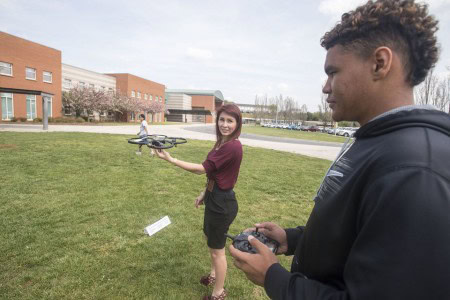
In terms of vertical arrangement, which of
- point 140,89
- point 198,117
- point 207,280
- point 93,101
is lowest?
point 207,280

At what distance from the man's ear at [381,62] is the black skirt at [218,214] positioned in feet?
6.56

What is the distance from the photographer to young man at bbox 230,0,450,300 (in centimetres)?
69

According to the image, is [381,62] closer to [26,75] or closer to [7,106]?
[7,106]

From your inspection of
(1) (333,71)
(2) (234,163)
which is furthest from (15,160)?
(1) (333,71)

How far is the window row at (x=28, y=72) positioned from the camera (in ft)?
95.4

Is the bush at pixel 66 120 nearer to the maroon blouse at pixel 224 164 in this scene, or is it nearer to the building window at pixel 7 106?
the building window at pixel 7 106

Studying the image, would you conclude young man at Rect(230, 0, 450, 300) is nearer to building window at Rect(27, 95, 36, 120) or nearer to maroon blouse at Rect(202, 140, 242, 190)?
maroon blouse at Rect(202, 140, 242, 190)

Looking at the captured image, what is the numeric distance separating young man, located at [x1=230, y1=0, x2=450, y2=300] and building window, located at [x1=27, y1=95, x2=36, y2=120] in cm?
3898

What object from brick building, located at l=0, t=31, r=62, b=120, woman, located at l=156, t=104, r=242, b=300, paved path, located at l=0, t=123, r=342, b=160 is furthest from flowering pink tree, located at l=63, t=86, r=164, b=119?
woman, located at l=156, t=104, r=242, b=300

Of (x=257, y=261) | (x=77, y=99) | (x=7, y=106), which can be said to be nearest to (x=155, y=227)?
(x=257, y=261)

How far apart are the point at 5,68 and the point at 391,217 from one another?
39143 mm

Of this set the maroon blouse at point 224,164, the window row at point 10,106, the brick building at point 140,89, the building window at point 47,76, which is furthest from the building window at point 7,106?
the maroon blouse at point 224,164

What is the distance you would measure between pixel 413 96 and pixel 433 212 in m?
0.52

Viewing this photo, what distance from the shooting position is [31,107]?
3198 centimetres
